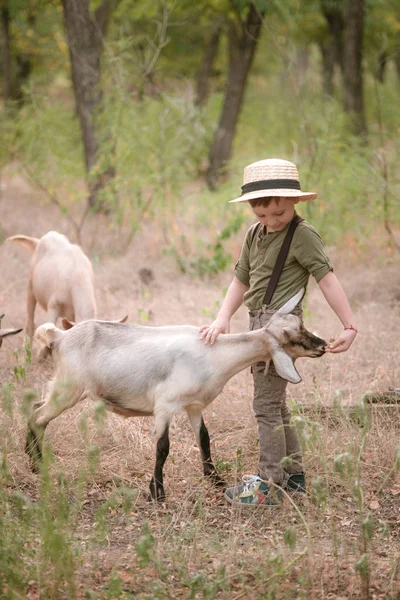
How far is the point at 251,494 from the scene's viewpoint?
4.28m

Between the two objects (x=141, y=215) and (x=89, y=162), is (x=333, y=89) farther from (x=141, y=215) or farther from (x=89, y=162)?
(x=141, y=215)

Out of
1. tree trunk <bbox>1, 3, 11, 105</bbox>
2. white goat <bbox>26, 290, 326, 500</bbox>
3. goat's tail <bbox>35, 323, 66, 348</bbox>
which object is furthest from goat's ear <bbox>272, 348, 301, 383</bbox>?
tree trunk <bbox>1, 3, 11, 105</bbox>

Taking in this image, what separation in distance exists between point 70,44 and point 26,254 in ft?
11.3

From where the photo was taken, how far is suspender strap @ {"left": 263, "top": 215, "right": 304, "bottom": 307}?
14.0ft

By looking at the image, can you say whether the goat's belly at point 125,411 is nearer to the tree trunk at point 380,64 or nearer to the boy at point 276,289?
A: the boy at point 276,289

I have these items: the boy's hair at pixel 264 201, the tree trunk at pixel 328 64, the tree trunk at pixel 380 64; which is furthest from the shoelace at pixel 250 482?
the tree trunk at pixel 328 64

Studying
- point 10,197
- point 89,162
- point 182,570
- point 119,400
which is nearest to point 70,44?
point 89,162

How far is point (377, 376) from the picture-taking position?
19.6 feet

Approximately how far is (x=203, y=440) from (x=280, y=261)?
3.79 ft

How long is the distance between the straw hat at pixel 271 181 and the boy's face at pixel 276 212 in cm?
6

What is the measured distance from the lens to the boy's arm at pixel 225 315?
14.0ft

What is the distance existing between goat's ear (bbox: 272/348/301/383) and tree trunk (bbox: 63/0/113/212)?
25.7 feet

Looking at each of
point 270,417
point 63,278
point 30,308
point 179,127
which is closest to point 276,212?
point 270,417

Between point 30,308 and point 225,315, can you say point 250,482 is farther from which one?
point 30,308
